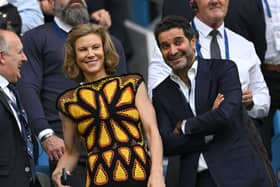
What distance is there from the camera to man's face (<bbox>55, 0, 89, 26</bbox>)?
8.85m

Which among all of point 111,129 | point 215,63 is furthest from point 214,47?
point 111,129

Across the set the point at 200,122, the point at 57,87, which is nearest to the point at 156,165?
the point at 200,122

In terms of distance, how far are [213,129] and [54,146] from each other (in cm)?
147

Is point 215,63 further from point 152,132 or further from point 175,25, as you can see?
point 152,132

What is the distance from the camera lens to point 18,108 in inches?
303

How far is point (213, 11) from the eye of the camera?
27.3ft

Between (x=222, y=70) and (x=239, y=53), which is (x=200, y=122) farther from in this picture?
(x=239, y=53)

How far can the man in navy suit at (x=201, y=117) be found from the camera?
24.0 ft

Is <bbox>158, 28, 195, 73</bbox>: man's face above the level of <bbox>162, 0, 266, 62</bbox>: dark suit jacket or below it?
above

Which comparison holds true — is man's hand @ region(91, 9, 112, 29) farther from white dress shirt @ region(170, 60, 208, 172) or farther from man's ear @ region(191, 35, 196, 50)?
white dress shirt @ region(170, 60, 208, 172)

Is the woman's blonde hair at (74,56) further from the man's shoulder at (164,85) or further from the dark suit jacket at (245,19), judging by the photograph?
the dark suit jacket at (245,19)

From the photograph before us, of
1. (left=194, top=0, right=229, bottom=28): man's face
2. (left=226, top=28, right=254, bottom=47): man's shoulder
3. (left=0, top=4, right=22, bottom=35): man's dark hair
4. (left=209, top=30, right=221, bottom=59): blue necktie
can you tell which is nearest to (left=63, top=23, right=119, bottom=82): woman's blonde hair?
→ (left=209, top=30, right=221, bottom=59): blue necktie

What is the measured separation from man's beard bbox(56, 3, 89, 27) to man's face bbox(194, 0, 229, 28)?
41.0 inches

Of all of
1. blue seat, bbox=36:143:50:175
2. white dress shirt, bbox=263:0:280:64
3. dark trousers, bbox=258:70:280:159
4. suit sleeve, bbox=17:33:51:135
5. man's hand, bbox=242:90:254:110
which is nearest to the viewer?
man's hand, bbox=242:90:254:110
